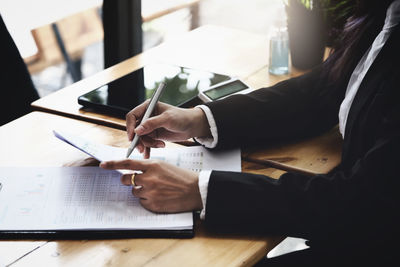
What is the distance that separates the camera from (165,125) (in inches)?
48.5

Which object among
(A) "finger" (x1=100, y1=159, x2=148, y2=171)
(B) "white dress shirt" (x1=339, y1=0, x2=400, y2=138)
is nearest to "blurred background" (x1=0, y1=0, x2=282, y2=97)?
(B) "white dress shirt" (x1=339, y1=0, x2=400, y2=138)

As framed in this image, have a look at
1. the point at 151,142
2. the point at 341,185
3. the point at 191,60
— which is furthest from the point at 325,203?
the point at 191,60

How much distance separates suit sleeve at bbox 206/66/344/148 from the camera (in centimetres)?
132

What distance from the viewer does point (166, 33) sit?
4.20 meters

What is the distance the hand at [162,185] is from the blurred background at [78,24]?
69.1 inches

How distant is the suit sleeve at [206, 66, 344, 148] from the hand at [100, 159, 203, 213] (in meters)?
Answer: 0.25

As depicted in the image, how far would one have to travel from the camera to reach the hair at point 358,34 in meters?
1.17

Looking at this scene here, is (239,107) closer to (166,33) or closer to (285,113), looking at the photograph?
(285,113)

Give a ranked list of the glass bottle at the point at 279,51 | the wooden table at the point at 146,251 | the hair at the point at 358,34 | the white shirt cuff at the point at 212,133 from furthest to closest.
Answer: the glass bottle at the point at 279,51 < the white shirt cuff at the point at 212,133 < the hair at the point at 358,34 < the wooden table at the point at 146,251

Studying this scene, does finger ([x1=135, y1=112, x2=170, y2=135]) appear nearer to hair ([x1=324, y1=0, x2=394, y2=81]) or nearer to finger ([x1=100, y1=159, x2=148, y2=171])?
finger ([x1=100, y1=159, x2=148, y2=171])

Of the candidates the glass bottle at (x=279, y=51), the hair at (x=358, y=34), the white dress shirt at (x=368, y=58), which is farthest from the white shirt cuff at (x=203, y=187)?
the glass bottle at (x=279, y=51)

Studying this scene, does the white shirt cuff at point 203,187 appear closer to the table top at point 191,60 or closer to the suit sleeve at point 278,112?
the suit sleeve at point 278,112

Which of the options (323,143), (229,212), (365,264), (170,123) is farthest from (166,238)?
(323,143)

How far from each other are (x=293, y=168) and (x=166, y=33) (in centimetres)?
317
